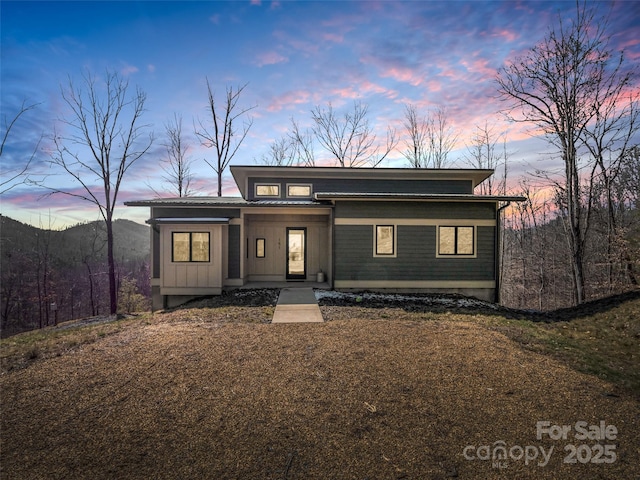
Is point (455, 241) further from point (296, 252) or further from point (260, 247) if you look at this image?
point (260, 247)

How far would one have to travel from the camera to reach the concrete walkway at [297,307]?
7840 millimetres

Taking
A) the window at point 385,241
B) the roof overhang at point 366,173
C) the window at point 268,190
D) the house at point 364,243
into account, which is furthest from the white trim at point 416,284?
the window at point 268,190

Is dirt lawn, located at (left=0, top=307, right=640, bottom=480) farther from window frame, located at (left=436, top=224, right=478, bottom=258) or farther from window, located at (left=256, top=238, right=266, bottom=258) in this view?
window, located at (left=256, top=238, right=266, bottom=258)

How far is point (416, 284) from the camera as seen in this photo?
12016 millimetres

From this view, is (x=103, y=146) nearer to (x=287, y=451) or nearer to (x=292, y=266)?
(x=292, y=266)

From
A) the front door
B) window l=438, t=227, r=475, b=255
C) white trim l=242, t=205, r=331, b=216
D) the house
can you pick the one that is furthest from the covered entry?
window l=438, t=227, r=475, b=255

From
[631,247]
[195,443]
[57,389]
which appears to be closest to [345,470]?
[195,443]

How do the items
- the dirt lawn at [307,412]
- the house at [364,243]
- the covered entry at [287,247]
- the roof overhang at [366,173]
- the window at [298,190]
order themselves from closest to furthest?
the dirt lawn at [307,412] < the house at [364,243] < the covered entry at [287,247] < the roof overhang at [366,173] < the window at [298,190]

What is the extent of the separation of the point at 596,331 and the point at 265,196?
12.7m

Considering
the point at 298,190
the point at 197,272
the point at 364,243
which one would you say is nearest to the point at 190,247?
A: the point at 197,272

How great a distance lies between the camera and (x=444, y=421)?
3.42m

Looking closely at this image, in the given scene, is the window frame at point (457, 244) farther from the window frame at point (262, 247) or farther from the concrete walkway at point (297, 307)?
the window frame at point (262, 247)

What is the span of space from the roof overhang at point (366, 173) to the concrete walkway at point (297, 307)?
5.96 meters

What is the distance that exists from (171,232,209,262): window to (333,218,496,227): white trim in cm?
516
